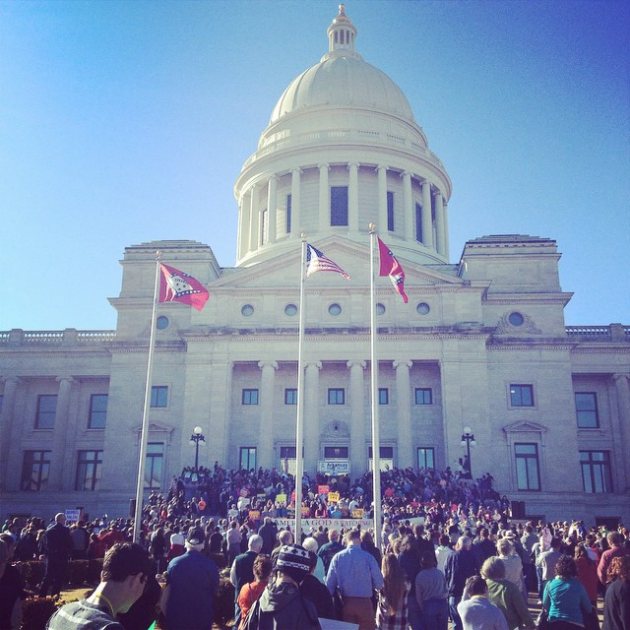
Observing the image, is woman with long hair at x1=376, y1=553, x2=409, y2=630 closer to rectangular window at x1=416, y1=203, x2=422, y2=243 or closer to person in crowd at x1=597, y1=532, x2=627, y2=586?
person in crowd at x1=597, y1=532, x2=627, y2=586

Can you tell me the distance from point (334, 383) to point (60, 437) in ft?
60.8

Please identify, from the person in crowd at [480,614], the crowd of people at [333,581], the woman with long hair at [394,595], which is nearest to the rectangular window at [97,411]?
the crowd of people at [333,581]

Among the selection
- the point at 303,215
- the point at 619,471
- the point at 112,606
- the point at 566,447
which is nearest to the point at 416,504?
the point at 566,447

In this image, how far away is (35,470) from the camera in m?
45.2

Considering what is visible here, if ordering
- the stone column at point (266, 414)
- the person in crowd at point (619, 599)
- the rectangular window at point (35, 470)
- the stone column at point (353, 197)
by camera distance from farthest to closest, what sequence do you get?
the stone column at point (353, 197), the rectangular window at point (35, 470), the stone column at point (266, 414), the person in crowd at point (619, 599)

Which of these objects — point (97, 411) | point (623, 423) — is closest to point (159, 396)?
point (97, 411)

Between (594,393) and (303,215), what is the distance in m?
25.1

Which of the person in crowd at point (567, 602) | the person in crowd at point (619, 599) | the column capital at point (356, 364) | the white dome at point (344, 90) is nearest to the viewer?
the person in crowd at point (619, 599)

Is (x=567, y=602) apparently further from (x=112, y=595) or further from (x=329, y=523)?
(x=329, y=523)

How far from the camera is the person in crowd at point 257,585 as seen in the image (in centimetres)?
→ 810

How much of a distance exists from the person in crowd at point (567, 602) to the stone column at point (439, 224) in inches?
1930

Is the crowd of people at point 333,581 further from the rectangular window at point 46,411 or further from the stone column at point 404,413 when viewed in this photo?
the rectangular window at point 46,411

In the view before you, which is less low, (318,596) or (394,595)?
(318,596)

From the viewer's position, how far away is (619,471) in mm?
41062
